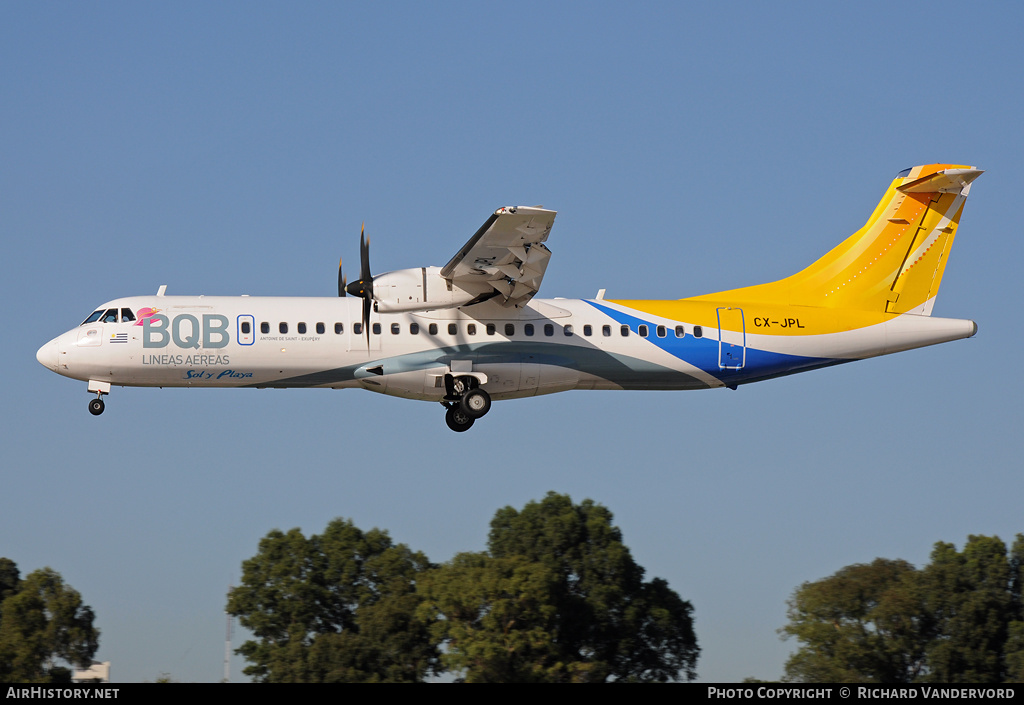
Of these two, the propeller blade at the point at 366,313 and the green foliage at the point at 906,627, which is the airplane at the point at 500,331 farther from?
the green foliage at the point at 906,627

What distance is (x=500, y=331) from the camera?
23.4 meters

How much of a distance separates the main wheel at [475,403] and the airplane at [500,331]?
2cm

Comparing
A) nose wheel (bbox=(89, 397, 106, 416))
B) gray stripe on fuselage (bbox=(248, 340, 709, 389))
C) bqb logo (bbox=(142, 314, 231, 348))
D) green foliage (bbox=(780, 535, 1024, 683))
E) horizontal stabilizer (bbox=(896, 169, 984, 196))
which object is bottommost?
green foliage (bbox=(780, 535, 1024, 683))

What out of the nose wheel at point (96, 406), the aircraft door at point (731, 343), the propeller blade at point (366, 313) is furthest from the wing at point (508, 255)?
the nose wheel at point (96, 406)

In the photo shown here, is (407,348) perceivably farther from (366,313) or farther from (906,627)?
(906,627)

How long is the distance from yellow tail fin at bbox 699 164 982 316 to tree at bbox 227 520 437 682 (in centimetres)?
1981

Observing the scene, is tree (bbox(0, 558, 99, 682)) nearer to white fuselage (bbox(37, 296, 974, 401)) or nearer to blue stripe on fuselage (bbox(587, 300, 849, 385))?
white fuselage (bbox(37, 296, 974, 401))

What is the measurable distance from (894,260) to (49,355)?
17554mm

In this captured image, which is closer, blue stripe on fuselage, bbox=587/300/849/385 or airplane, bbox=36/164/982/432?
airplane, bbox=36/164/982/432

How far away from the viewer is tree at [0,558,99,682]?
36719 mm

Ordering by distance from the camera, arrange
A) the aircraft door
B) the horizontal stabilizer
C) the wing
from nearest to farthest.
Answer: the wing, the aircraft door, the horizontal stabilizer

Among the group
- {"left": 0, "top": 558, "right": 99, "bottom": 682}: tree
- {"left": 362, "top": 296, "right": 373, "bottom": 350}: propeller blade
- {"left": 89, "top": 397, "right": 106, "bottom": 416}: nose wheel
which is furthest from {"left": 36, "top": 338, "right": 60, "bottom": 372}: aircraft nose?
{"left": 0, "top": 558, "right": 99, "bottom": 682}: tree

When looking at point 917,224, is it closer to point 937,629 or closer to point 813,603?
point 813,603

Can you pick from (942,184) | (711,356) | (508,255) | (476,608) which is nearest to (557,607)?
(476,608)
